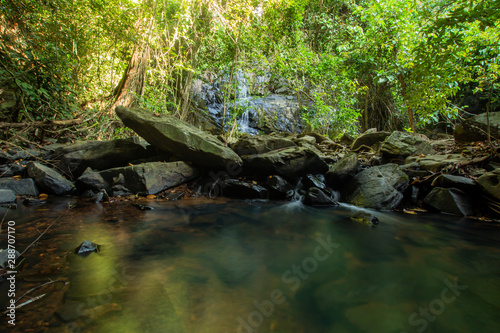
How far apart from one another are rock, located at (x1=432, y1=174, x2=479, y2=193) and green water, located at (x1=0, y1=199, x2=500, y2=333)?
75 centimetres

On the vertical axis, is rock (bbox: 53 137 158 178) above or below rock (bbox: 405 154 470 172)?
below

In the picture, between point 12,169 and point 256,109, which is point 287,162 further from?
point 256,109

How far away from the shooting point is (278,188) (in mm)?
5660

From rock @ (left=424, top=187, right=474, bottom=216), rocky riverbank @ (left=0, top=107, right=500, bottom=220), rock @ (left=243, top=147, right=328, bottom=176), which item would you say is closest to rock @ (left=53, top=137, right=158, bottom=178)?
rocky riverbank @ (left=0, top=107, right=500, bottom=220)

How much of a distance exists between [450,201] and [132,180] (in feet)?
20.1

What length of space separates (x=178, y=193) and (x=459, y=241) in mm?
4867

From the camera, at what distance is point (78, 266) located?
7.13ft

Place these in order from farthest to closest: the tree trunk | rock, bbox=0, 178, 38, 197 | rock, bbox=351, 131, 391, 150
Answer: the tree trunk → rock, bbox=351, 131, 391, 150 → rock, bbox=0, 178, 38, 197

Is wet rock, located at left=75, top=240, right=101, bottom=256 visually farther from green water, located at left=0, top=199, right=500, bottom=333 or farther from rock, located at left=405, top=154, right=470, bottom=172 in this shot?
rock, located at left=405, top=154, right=470, bottom=172

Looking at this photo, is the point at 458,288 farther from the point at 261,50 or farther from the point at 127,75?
the point at 127,75

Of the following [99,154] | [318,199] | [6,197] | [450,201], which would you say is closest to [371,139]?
[450,201]

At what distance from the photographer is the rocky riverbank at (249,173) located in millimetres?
4652

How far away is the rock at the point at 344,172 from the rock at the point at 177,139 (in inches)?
89.1

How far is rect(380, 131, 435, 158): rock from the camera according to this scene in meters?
6.43
